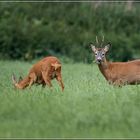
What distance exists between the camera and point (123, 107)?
38.7 feet

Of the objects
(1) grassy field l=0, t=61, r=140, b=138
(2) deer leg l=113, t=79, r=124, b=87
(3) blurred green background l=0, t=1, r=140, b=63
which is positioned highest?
(3) blurred green background l=0, t=1, r=140, b=63

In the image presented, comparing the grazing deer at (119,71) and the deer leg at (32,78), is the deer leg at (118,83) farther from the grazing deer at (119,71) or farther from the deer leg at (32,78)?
the deer leg at (32,78)

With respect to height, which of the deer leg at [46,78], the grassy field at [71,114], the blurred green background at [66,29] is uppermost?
the blurred green background at [66,29]

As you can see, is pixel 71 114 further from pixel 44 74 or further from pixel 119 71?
pixel 119 71

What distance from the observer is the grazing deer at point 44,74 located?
52.0 ft

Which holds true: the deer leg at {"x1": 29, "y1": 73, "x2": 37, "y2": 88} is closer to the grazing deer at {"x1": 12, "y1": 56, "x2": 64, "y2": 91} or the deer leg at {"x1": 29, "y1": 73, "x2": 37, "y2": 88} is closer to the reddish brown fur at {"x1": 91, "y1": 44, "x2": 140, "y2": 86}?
the grazing deer at {"x1": 12, "y1": 56, "x2": 64, "y2": 91}

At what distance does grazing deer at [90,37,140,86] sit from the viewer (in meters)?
16.5

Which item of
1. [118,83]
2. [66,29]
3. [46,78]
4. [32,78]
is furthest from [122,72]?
[66,29]

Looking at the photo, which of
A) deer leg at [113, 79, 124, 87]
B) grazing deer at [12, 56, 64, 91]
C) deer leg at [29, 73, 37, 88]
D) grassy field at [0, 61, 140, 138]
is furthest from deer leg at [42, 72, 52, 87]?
grassy field at [0, 61, 140, 138]

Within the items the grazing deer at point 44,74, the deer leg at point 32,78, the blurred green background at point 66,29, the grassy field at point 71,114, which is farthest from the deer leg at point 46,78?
the blurred green background at point 66,29

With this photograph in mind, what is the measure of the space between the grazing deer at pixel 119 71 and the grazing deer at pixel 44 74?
1.30 m

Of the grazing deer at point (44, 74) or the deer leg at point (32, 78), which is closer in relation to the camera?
the grazing deer at point (44, 74)

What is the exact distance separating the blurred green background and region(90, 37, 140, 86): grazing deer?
483 inches

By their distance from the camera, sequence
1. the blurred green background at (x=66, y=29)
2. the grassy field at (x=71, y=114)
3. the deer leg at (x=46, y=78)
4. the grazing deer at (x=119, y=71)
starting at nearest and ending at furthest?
the grassy field at (x=71, y=114), the deer leg at (x=46, y=78), the grazing deer at (x=119, y=71), the blurred green background at (x=66, y=29)
